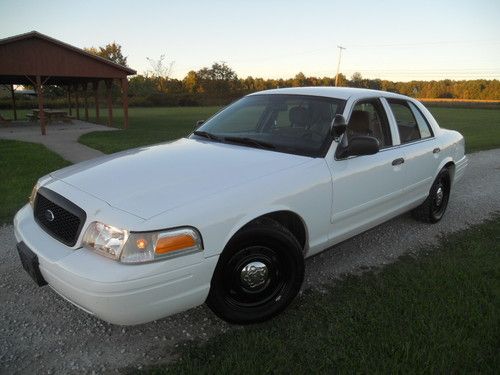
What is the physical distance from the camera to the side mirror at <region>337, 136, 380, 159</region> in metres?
3.14

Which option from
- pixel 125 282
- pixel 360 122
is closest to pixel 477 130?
pixel 360 122

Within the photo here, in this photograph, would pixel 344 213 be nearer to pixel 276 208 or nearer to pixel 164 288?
pixel 276 208

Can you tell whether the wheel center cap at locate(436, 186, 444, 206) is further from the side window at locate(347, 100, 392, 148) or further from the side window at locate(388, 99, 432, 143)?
the side window at locate(347, 100, 392, 148)

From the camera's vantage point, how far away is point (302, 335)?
2.62m

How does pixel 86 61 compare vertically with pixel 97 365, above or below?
above

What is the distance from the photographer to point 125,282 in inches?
82.8

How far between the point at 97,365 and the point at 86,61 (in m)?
17.9

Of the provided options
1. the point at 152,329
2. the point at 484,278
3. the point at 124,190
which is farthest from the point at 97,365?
the point at 484,278

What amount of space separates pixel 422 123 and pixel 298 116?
1.83 meters

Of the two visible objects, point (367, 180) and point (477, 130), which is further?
point (477, 130)

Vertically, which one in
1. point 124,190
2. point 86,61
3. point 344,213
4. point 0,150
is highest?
point 86,61

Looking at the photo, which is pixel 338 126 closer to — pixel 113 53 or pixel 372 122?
pixel 372 122

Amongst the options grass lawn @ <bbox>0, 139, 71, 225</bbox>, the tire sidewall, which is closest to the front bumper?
grass lawn @ <bbox>0, 139, 71, 225</bbox>

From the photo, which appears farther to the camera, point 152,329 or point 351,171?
point 351,171
